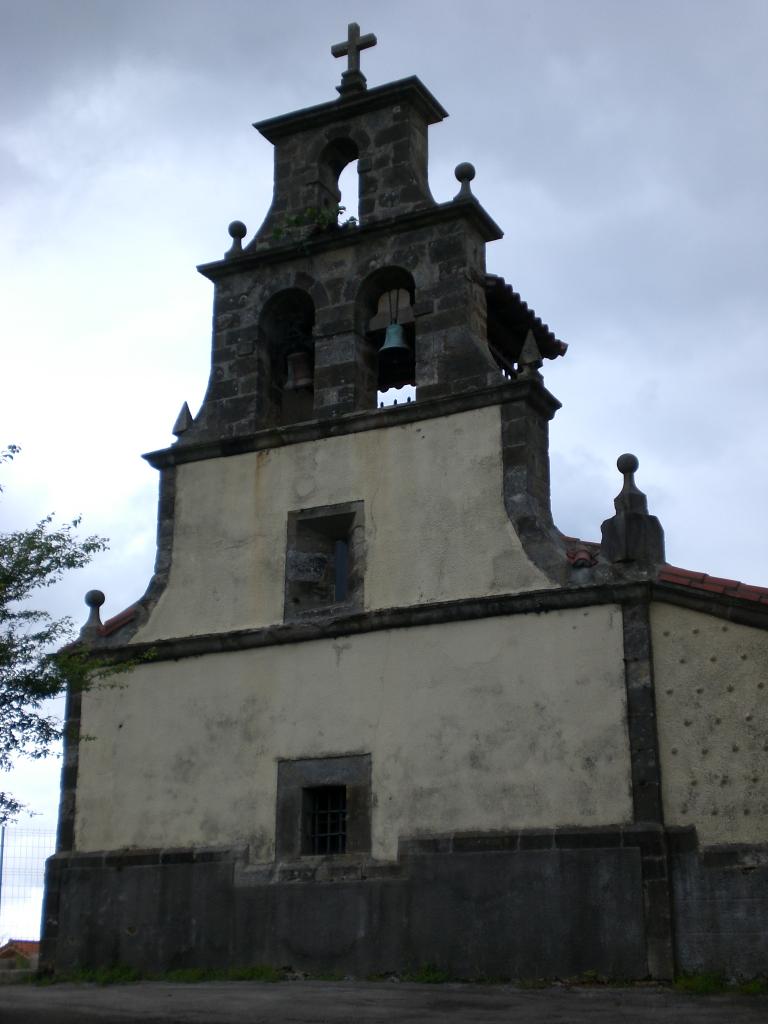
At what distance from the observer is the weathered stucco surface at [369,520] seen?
46.9 feet

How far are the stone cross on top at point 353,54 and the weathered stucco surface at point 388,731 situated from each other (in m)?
6.81

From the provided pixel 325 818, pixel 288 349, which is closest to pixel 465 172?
pixel 288 349

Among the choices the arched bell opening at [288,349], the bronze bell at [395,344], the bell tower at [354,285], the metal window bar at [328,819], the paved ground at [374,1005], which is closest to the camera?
the paved ground at [374,1005]

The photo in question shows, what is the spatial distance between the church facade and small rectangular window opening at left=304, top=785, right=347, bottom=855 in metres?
0.03

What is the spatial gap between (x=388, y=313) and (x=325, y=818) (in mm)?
5601

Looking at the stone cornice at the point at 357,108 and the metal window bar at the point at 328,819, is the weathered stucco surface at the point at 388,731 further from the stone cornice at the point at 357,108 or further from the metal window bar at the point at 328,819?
the stone cornice at the point at 357,108

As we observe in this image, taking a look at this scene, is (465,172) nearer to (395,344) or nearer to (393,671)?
(395,344)

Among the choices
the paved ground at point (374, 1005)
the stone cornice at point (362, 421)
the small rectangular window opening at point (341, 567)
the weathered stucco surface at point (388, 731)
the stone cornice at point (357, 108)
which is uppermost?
the stone cornice at point (357, 108)

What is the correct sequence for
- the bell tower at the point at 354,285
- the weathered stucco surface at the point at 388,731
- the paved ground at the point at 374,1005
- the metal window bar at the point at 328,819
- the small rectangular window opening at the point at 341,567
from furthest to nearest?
the small rectangular window opening at the point at 341,567
the bell tower at the point at 354,285
the metal window bar at the point at 328,819
the weathered stucco surface at the point at 388,731
the paved ground at the point at 374,1005

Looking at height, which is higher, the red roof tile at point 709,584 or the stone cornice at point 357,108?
the stone cornice at point 357,108

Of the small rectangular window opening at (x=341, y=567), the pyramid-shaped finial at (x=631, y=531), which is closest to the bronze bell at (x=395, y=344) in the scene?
the small rectangular window opening at (x=341, y=567)

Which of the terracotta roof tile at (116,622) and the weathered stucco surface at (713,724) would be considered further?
the terracotta roof tile at (116,622)

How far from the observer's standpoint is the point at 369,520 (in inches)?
590

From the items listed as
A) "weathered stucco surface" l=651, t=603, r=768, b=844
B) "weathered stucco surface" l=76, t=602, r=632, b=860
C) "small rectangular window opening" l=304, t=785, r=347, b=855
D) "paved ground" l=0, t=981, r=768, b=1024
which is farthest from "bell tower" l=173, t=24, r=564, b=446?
"paved ground" l=0, t=981, r=768, b=1024
